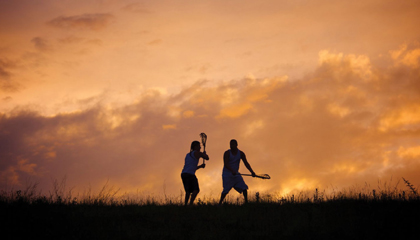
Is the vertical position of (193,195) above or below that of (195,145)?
below

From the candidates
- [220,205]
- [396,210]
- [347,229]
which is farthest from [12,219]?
[396,210]

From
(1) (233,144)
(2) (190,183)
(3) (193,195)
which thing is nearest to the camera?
(3) (193,195)

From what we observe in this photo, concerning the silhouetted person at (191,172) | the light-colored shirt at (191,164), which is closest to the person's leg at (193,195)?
the silhouetted person at (191,172)

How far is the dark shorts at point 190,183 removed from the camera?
45.4ft

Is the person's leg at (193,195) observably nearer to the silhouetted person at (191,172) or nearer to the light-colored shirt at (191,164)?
the silhouetted person at (191,172)

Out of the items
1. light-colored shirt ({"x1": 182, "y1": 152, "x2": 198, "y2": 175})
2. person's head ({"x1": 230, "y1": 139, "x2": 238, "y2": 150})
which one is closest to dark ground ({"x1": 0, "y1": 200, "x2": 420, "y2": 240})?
light-colored shirt ({"x1": 182, "y1": 152, "x2": 198, "y2": 175})

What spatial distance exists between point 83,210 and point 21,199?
2.58 metres

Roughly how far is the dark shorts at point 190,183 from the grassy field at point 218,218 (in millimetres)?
772

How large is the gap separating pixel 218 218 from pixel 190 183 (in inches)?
108

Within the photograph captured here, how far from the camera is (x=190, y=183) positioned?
13906 millimetres

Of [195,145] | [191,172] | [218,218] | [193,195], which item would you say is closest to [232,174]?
[191,172]

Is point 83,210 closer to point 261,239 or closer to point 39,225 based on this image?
point 39,225

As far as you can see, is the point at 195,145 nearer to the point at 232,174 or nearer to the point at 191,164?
the point at 191,164

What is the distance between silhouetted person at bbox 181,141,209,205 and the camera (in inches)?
545
